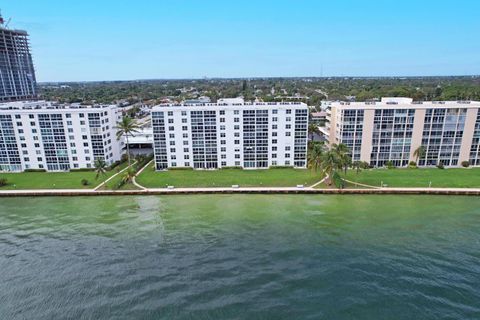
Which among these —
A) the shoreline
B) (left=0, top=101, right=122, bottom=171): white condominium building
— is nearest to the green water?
the shoreline

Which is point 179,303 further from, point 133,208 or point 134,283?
point 133,208

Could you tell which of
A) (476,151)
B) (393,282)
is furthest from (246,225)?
(476,151)

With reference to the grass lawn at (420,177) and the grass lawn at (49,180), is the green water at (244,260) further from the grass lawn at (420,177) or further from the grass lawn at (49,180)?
the grass lawn at (49,180)

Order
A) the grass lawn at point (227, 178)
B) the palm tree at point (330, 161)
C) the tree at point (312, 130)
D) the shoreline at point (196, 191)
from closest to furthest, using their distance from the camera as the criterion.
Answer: the palm tree at point (330, 161)
the shoreline at point (196, 191)
the grass lawn at point (227, 178)
the tree at point (312, 130)

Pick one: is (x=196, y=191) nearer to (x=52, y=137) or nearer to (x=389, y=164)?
(x=52, y=137)

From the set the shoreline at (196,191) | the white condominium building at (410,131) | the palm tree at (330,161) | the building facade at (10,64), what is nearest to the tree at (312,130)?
the white condominium building at (410,131)
